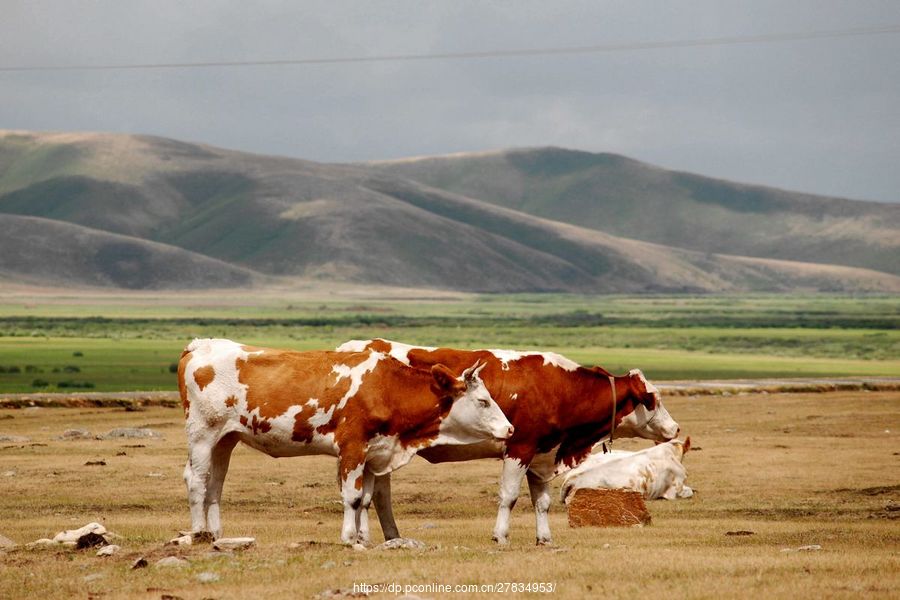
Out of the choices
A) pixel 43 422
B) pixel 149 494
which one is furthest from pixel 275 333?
pixel 149 494

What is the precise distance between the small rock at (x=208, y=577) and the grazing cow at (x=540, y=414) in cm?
390

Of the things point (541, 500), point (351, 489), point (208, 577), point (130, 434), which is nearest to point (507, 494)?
point (541, 500)

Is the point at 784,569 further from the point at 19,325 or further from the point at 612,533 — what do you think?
the point at 19,325

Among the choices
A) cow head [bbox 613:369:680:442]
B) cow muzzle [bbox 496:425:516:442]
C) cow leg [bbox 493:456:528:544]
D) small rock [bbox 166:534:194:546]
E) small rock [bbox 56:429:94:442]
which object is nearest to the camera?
small rock [bbox 166:534:194:546]

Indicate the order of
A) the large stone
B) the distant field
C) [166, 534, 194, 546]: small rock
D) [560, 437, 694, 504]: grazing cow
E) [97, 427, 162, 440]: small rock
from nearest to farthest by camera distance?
[166, 534, 194, 546]: small rock
the large stone
[560, 437, 694, 504]: grazing cow
[97, 427, 162, 440]: small rock
the distant field

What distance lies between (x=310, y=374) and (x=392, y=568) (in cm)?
355

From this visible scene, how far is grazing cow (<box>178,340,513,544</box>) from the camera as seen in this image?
18.0m

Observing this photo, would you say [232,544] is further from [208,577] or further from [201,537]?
[208,577]

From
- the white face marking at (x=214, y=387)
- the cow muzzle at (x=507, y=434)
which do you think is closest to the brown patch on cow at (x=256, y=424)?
the white face marking at (x=214, y=387)

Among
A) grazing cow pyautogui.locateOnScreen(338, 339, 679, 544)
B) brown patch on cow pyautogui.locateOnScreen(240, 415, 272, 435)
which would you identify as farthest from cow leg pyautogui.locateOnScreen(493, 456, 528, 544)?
brown patch on cow pyautogui.locateOnScreen(240, 415, 272, 435)

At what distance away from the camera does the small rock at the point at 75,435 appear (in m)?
36.9

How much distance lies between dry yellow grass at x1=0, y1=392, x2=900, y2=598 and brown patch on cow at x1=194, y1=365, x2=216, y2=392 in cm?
207

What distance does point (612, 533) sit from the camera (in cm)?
2011

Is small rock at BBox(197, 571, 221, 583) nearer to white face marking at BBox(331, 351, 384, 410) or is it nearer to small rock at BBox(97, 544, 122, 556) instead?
small rock at BBox(97, 544, 122, 556)
